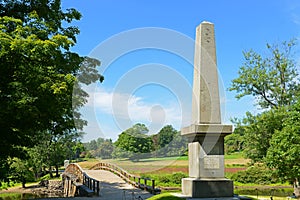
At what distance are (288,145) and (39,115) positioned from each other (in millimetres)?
10503

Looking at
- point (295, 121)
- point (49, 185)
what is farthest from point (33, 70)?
point (49, 185)

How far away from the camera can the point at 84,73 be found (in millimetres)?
15633

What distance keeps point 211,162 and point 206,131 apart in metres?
0.92

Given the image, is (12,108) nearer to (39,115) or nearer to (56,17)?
(39,115)

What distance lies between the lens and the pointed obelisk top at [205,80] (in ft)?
33.4

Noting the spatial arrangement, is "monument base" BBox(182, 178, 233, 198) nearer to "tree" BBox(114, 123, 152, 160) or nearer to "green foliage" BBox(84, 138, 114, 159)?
"tree" BBox(114, 123, 152, 160)

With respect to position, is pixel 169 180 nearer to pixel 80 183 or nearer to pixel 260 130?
pixel 80 183

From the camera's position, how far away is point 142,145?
53906mm

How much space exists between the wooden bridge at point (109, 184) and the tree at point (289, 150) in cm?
598

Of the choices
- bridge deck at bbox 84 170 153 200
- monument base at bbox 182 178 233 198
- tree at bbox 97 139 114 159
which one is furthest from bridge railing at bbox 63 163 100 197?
tree at bbox 97 139 114 159

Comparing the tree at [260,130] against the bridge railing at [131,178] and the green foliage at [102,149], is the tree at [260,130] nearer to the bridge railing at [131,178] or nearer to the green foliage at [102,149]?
the bridge railing at [131,178]

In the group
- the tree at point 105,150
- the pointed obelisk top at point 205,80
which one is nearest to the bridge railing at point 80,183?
the pointed obelisk top at point 205,80

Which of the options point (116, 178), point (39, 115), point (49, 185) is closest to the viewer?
point (39, 115)

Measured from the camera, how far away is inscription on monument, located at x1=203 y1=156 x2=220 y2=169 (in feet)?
32.1
